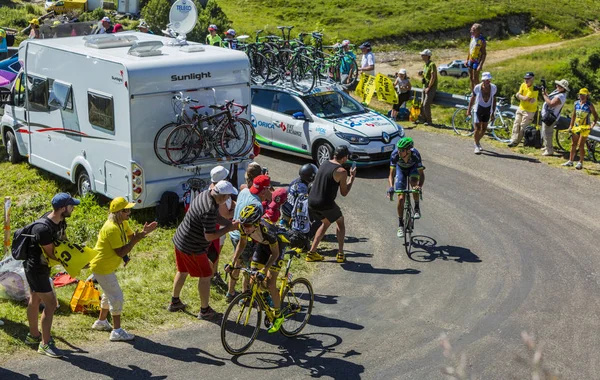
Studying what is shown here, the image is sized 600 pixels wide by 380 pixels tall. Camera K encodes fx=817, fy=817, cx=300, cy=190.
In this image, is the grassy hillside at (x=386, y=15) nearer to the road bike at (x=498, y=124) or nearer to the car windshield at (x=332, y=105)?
the road bike at (x=498, y=124)

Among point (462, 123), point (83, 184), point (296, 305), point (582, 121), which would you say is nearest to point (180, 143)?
point (83, 184)

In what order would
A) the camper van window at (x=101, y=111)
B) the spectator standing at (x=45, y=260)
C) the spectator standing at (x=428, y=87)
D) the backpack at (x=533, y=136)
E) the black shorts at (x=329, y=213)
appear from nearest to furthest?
the spectator standing at (x=45, y=260)
the black shorts at (x=329, y=213)
the camper van window at (x=101, y=111)
the backpack at (x=533, y=136)
the spectator standing at (x=428, y=87)

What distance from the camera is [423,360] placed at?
9.47m

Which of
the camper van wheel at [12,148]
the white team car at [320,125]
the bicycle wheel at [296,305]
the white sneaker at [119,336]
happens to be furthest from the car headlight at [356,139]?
the white sneaker at [119,336]

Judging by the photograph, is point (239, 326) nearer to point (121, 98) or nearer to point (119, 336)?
point (119, 336)

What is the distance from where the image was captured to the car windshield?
17969 mm

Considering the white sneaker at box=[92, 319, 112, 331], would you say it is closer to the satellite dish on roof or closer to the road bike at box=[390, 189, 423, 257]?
the road bike at box=[390, 189, 423, 257]

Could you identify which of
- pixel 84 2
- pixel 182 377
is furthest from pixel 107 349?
pixel 84 2

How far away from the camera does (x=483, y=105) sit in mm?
18484

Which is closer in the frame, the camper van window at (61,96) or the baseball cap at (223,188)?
the baseball cap at (223,188)

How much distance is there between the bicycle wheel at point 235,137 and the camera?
46.8 feet

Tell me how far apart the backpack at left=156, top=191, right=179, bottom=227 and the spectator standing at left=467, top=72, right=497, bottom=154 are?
A: 7.80 metres

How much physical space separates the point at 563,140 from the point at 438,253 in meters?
8.82

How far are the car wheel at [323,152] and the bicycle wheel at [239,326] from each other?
8.34m
